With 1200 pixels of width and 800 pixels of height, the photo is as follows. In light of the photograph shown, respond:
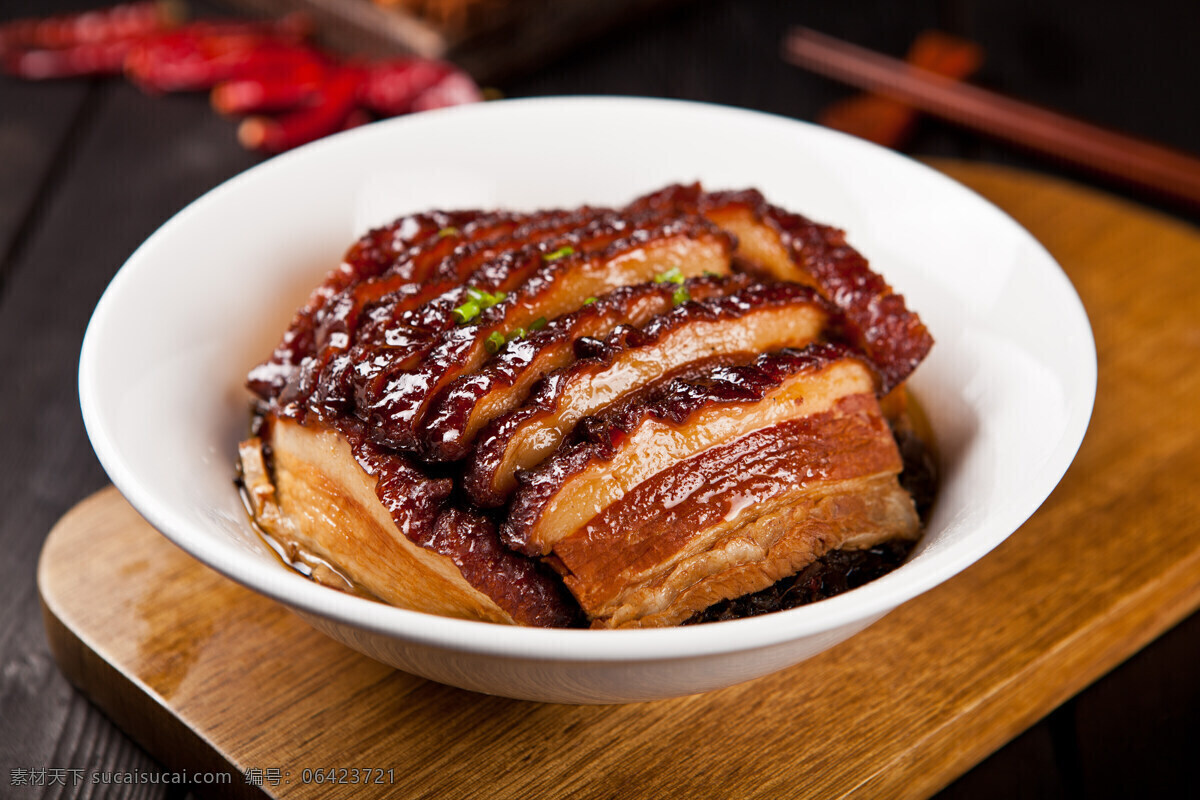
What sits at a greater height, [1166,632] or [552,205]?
[552,205]

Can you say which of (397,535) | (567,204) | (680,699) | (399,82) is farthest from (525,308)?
(399,82)

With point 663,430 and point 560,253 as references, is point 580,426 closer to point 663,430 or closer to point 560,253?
point 663,430

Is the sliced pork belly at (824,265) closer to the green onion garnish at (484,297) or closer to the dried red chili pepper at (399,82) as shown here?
the green onion garnish at (484,297)

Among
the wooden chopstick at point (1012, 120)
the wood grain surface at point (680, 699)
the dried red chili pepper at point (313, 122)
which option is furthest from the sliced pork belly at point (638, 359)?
the dried red chili pepper at point (313, 122)

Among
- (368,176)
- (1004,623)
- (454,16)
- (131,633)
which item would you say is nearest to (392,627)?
(131,633)

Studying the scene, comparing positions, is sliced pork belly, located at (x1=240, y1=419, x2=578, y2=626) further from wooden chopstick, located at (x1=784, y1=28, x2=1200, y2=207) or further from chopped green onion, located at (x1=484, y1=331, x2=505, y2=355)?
wooden chopstick, located at (x1=784, y1=28, x2=1200, y2=207)

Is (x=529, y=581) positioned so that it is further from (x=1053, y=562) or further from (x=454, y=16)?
(x=454, y=16)
